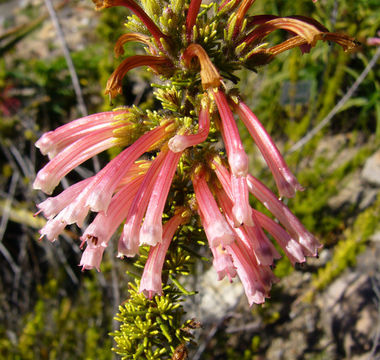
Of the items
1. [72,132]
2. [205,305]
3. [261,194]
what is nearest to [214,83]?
[261,194]

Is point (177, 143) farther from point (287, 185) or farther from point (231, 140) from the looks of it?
point (287, 185)

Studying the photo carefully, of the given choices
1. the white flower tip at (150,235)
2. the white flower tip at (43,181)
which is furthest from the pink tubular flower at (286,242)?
the white flower tip at (43,181)

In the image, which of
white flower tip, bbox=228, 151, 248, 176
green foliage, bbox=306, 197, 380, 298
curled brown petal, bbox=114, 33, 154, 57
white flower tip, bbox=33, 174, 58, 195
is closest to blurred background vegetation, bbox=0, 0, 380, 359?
green foliage, bbox=306, 197, 380, 298

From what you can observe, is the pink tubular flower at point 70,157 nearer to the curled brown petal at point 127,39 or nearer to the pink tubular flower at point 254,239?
the curled brown petal at point 127,39

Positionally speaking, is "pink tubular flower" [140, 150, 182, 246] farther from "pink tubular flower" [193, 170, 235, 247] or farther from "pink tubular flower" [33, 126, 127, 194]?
"pink tubular flower" [33, 126, 127, 194]

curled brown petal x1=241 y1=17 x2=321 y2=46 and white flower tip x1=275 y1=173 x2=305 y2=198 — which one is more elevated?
curled brown petal x1=241 y1=17 x2=321 y2=46

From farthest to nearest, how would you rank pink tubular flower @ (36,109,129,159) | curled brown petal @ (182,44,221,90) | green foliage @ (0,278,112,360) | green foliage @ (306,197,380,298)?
green foliage @ (306,197,380,298)
green foliage @ (0,278,112,360)
pink tubular flower @ (36,109,129,159)
curled brown petal @ (182,44,221,90)
